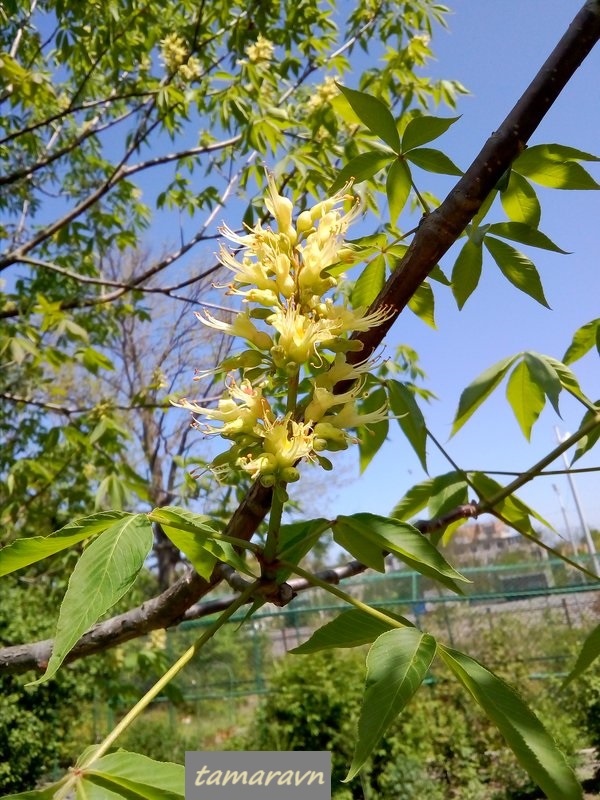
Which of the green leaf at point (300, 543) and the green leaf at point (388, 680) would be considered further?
the green leaf at point (300, 543)

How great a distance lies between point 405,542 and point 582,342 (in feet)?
2.75

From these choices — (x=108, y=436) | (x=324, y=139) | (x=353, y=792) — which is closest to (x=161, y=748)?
(x=353, y=792)

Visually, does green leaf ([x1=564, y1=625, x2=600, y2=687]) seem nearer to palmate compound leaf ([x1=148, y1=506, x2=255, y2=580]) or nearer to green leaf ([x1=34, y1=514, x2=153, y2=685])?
palmate compound leaf ([x1=148, y1=506, x2=255, y2=580])

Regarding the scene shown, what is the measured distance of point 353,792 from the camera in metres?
5.69

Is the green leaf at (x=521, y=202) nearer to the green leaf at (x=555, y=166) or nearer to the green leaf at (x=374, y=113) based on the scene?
the green leaf at (x=555, y=166)

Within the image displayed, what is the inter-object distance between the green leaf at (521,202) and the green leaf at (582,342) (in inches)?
14.6

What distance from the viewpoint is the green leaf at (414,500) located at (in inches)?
51.6

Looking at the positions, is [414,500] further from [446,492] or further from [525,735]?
[525,735]

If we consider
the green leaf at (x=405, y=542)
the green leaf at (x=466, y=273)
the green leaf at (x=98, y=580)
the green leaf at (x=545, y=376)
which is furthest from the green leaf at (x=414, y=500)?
the green leaf at (x=98, y=580)

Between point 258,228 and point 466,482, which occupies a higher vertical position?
point 258,228

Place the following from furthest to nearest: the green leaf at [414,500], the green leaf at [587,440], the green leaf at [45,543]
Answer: the green leaf at [414,500], the green leaf at [587,440], the green leaf at [45,543]

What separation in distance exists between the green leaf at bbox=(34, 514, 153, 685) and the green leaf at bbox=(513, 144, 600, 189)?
745mm

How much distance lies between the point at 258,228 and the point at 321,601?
10869mm

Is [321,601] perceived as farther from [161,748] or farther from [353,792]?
[353,792]
